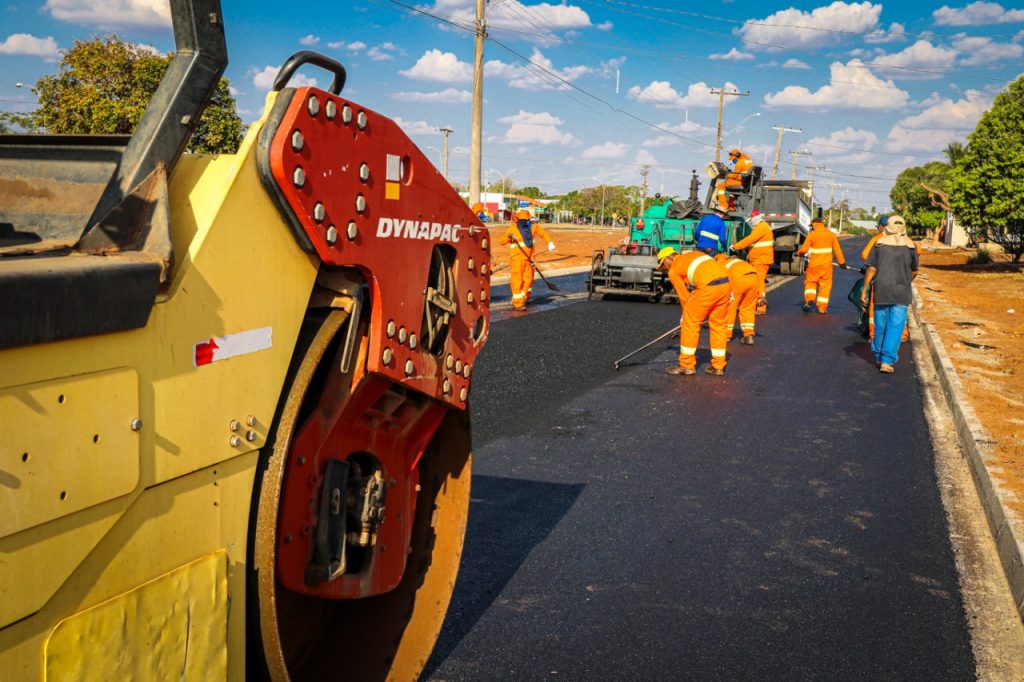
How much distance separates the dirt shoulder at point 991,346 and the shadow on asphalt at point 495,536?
2482 mm

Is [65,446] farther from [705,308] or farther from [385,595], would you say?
[705,308]

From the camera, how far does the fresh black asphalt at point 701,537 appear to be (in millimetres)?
3322

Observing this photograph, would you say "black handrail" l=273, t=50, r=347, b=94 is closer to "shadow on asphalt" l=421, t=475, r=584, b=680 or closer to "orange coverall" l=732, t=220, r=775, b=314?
"shadow on asphalt" l=421, t=475, r=584, b=680

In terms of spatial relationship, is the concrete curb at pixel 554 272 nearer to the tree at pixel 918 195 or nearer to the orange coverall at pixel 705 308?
the orange coverall at pixel 705 308

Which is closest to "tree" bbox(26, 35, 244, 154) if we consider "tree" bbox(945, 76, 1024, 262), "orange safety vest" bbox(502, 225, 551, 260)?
"orange safety vest" bbox(502, 225, 551, 260)

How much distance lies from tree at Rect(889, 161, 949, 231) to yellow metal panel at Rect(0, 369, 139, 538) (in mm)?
48671

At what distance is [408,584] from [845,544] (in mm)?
2637

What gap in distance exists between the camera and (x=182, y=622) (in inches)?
66.9

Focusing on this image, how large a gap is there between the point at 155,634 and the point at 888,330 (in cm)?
899

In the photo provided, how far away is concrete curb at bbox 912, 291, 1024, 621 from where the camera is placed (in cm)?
400

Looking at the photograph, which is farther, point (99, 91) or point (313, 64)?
point (99, 91)

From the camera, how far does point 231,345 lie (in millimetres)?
1768

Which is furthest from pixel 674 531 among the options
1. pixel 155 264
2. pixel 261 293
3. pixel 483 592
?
pixel 155 264

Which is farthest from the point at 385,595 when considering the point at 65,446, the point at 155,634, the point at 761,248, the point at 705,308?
the point at 761,248
